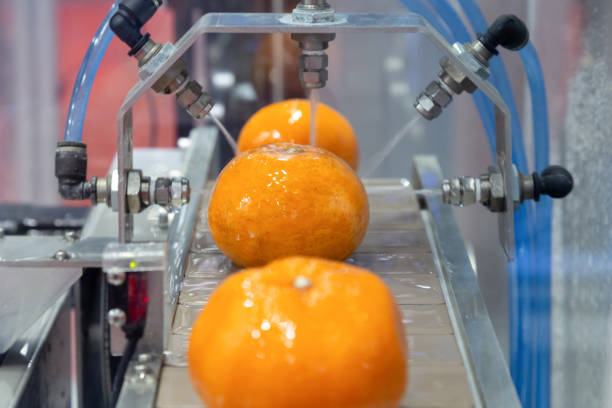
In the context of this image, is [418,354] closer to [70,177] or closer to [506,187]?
[506,187]

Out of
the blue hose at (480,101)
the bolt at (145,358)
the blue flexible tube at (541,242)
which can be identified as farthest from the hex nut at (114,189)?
the blue flexible tube at (541,242)

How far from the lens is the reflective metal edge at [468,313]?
0.77m

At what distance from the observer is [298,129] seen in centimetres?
115

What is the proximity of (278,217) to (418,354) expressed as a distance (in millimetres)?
213

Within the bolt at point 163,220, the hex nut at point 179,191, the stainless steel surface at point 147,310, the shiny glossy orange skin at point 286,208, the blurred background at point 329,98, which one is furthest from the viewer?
the blurred background at point 329,98


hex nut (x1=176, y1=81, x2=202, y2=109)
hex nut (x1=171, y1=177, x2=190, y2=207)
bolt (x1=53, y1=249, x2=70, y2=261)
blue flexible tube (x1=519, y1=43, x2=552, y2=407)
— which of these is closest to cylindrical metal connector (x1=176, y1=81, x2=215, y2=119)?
hex nut (x1=176, y1=81, x2=202, y2=109)

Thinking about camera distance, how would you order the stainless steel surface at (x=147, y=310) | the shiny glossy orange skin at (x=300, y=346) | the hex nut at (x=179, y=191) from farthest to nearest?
the hex nut at (x=179, y=191) < the stainless steel surface at (x=147, y=310) < the shiny glossy orange skin at (x=300, y=346)

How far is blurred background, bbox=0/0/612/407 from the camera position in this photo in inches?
54.4

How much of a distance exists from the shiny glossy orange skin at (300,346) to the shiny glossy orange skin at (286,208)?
219 millimetres

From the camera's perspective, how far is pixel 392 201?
1.24 m

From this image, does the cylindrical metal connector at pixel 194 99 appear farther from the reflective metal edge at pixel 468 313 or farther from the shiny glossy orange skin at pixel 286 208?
the reflective metal edge at pixel 468 313

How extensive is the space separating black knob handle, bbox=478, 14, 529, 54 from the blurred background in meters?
0.35

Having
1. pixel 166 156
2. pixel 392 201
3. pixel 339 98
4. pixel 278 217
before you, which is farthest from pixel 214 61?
pixel 278 217

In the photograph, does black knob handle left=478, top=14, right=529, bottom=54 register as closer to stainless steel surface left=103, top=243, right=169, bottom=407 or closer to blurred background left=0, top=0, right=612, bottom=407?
blurred background left=0, top=0, right=612, bottom=407
